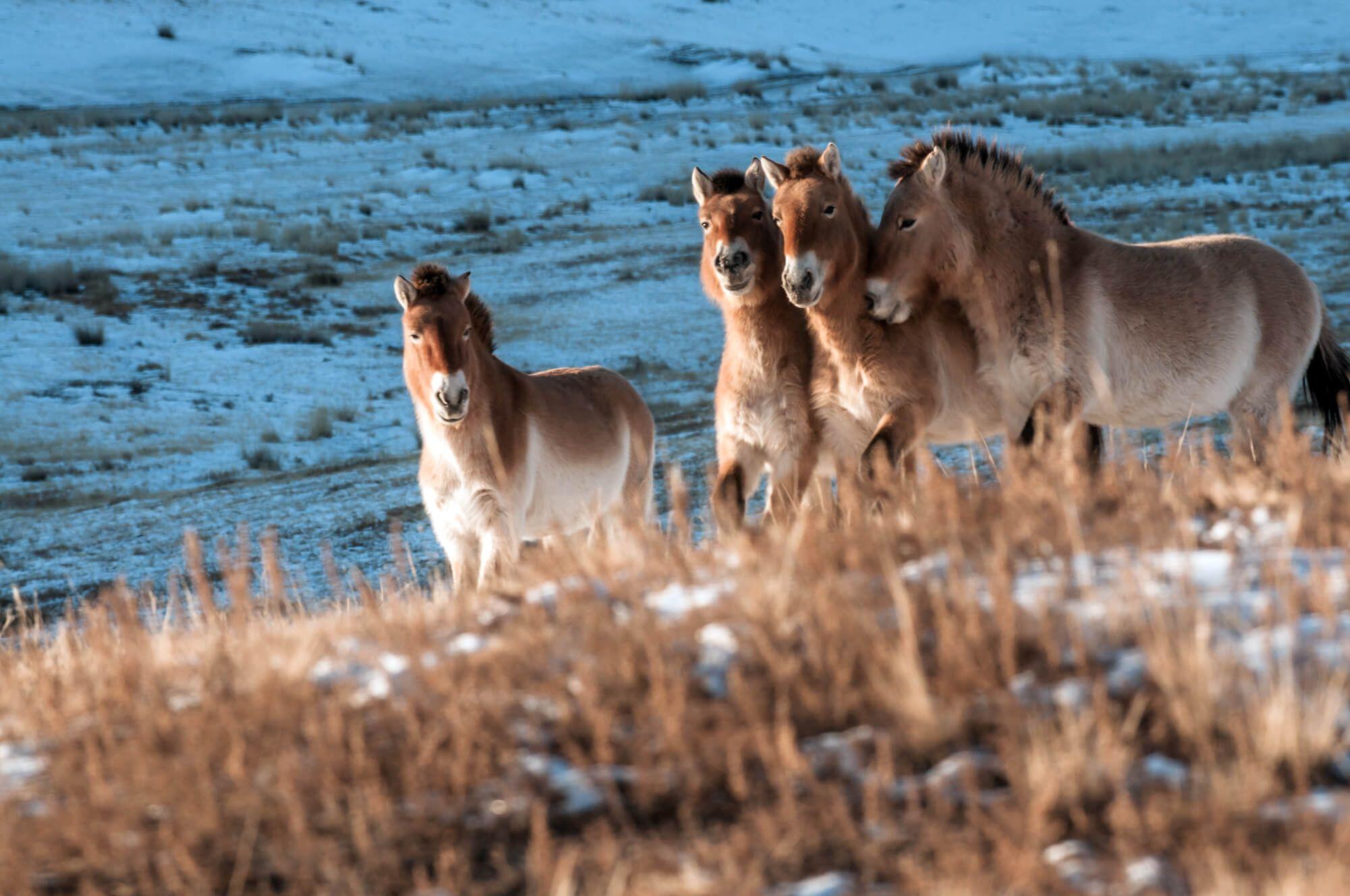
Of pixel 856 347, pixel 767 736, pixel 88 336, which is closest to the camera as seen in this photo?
pixel 767 736

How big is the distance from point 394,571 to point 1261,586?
7.67 metres

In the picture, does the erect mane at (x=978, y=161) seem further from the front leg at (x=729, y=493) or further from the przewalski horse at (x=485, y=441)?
the przewalski horse at (x=485, y=441)

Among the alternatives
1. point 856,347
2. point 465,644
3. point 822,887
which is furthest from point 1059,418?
point 822,887

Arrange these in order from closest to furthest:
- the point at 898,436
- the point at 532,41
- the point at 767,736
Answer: the point at 767,736 → the point at 898,436 → the point at 532,41

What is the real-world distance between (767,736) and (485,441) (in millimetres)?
4727

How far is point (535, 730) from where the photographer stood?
404 centimetres

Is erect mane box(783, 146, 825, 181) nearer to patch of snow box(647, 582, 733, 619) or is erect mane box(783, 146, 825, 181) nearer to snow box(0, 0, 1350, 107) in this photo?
patch of snow box(647, 582, 733, 619)

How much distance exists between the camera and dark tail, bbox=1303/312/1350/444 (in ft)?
29.5

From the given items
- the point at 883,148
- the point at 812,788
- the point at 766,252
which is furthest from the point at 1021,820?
the point at 883,148

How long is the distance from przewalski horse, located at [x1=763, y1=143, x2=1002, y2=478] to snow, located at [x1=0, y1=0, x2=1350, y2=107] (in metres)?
39.7

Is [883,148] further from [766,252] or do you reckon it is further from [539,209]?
[766,252]

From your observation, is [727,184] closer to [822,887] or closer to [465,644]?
[465,644]

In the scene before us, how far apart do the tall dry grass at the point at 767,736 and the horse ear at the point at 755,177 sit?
3500 mm

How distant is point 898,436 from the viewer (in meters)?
7.43
